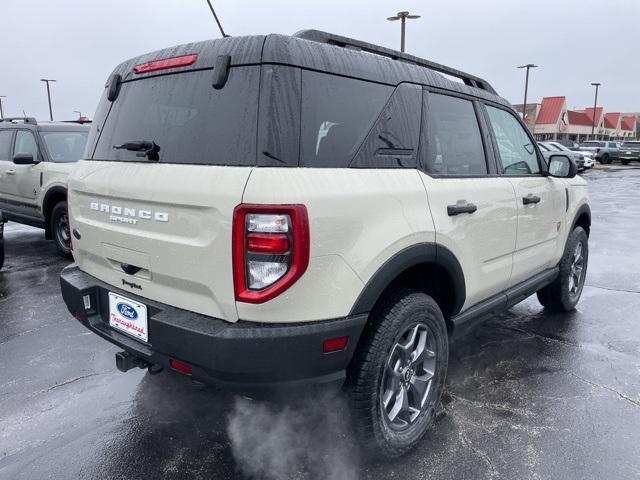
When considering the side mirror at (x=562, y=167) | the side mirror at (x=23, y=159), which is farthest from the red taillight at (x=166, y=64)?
the side mirror at (x=23, y=159)

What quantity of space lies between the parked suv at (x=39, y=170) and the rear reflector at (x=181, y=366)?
520 centimetres

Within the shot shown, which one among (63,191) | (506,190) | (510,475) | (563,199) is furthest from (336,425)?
(63,191)

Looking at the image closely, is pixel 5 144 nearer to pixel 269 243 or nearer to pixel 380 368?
pixel 269 243

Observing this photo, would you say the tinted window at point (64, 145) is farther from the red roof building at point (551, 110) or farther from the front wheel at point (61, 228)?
the red roof building at point (551, 110)

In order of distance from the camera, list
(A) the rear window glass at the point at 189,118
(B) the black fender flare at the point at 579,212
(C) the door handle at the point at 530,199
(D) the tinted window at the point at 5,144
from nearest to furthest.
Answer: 1. (A) the rear window glass at the point at 189,118
2. (C) the door handle at the point at 530,199
3. (B) the black fender flare at the point at 579,212
4. (D) the tinted window at the point at 5,144

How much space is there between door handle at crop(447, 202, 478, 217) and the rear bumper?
83 cm

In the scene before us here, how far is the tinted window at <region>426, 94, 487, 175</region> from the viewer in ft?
8.64

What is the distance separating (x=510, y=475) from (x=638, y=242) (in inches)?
283

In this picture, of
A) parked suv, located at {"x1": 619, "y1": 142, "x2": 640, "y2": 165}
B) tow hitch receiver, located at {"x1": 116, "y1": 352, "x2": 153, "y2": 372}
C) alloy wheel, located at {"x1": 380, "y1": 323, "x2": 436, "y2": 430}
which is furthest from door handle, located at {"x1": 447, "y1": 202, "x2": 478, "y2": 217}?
parked suv, located at {"x1": 619, "y1": 142, "x2": 640, "y2": 165}

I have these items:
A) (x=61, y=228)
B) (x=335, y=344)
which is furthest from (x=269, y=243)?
(x=61, y=228)

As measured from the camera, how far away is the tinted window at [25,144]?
7.02 metres

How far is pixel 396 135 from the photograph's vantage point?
93.3 inches

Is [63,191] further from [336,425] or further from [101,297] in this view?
[336,425]

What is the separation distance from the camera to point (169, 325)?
6.72 ft
